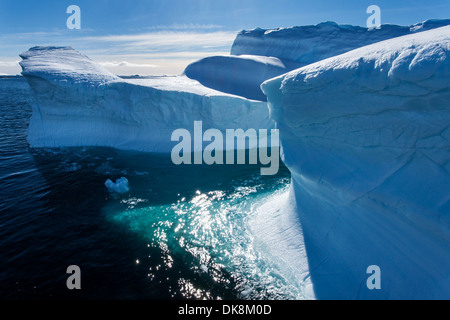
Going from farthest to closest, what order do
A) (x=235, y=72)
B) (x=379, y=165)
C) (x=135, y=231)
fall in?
(x=235, y=72), (x=135, y=231), (x=379, y=165)

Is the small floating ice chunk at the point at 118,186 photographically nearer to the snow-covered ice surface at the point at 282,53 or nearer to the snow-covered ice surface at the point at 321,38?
the snow-covered ice surface at the point at 282,53

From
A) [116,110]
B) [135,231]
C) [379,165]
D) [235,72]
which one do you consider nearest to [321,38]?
[235,72]

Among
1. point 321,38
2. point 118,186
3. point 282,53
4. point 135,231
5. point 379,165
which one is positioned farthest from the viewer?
point 282,53

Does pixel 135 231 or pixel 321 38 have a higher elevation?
pixel 321 38

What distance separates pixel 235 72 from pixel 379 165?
16224mm

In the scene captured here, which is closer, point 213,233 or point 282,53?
point 213,233

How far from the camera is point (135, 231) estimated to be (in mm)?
6988

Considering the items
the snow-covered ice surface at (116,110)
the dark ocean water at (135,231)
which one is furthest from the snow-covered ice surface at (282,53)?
the dark ocean water at (135,231)

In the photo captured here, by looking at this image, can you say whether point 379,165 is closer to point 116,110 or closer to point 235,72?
point 116,110

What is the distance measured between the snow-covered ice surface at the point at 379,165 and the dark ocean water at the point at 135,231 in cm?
137

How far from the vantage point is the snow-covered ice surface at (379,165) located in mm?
3609

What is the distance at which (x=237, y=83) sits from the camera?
18.7 meters
